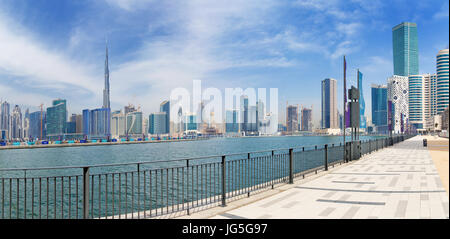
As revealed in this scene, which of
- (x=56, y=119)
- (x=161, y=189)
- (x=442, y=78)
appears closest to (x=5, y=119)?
(x=56, y=119)

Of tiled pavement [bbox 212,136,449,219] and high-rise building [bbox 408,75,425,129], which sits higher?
high-rise building [bbox 408,75,425,129]

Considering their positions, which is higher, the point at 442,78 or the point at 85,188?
the point at 442,78

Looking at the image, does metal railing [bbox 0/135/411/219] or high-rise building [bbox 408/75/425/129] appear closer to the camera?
metal railing [bbox 0/135/411/219]

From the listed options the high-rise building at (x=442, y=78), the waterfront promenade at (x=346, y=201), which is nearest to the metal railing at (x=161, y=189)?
the waterfront promenade at (x=346, y=201)

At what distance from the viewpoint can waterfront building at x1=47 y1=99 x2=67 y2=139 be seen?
7210 inches

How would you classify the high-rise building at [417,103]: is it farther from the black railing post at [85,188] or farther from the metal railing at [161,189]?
the black railing post at [85,188]

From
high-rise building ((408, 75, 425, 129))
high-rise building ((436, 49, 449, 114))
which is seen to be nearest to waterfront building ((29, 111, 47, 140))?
high-rise building ((436, 49, 449, 114))

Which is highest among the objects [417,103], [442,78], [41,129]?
[442,78]

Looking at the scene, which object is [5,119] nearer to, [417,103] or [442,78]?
[442,78]

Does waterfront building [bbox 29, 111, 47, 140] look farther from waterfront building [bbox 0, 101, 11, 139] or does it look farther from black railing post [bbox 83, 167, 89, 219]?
black railing post [bbox 83, 167, 89, 219]

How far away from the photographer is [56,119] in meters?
190

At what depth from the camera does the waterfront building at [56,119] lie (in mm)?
183125
